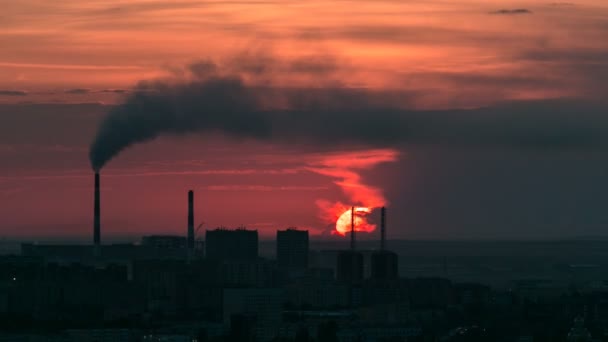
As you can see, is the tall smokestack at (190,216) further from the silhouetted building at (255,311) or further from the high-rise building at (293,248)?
the silhouetted building at (255,311)

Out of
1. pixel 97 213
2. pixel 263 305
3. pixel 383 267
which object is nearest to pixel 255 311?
pixel 263 305

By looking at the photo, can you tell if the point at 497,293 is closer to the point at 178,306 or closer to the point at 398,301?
the point at 398,301

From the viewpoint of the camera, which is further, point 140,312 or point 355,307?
point 355,307

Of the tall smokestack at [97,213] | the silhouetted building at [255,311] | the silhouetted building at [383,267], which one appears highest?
the tall smokestack at [97,213]

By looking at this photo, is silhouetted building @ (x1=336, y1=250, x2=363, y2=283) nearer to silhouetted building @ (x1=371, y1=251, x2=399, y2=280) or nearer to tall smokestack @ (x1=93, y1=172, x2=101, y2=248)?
silhouetted building @ (x1=371, y1=251, x2=399, y2=280)

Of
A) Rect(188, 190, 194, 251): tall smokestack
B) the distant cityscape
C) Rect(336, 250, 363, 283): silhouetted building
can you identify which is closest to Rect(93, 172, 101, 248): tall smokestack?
the distant cityscape

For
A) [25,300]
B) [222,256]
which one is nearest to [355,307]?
[25,300]

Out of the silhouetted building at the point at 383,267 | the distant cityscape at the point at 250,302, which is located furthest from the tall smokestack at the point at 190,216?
the silhouetted building at the point at 383,267
